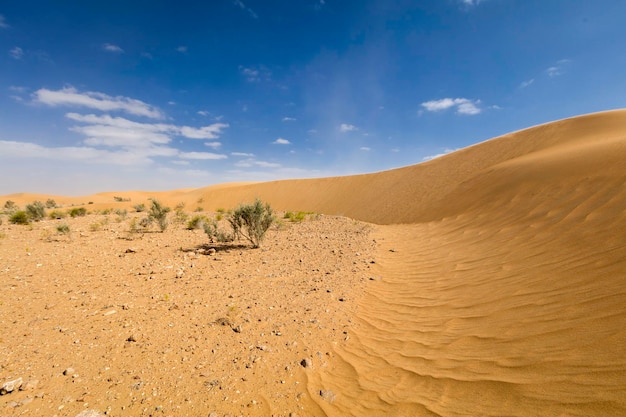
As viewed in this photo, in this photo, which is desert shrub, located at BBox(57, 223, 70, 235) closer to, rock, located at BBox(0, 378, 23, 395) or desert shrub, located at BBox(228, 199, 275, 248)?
desert shrub, located at BBox(228, 199, 275, 248)

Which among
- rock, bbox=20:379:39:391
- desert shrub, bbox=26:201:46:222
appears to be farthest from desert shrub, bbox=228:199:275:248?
desert shrub, bbox=26:201:46:222

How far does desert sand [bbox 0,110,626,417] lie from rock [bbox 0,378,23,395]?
0.07 meters

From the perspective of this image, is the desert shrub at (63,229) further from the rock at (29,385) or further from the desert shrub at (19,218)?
the rock at (29,385)

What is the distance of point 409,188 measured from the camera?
19.4 m

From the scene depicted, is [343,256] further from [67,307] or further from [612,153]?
[612,153]

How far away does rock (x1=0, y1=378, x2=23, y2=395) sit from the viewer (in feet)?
7.26

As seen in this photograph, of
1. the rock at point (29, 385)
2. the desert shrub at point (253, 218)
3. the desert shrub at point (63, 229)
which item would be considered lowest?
the rock at point (29, 385)

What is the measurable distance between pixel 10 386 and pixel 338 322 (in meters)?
3.13

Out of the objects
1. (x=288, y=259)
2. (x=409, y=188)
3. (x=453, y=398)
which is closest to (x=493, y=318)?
(x=453, y=398)

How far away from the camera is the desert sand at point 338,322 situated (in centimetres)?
207

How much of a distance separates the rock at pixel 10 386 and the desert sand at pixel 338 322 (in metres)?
0.07

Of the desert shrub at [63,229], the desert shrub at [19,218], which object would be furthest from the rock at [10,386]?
the desert shrub at [19,218]

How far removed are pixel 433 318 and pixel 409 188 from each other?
1720cm

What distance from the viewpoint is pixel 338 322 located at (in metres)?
3.56
